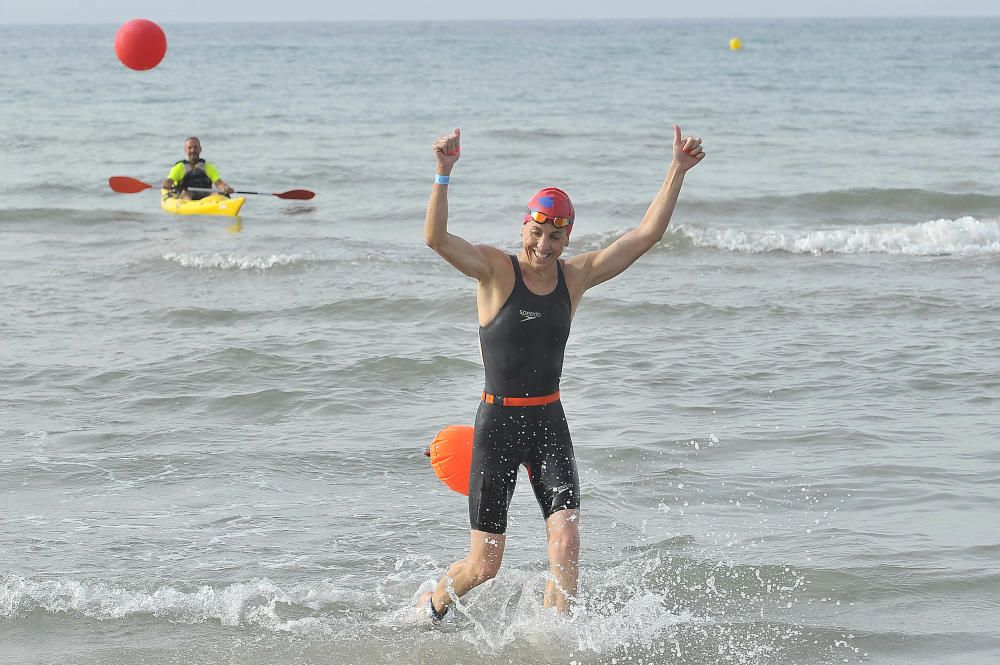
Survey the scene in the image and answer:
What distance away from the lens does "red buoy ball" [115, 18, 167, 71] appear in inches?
669

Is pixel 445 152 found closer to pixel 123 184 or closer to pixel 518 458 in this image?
pixel 518 458

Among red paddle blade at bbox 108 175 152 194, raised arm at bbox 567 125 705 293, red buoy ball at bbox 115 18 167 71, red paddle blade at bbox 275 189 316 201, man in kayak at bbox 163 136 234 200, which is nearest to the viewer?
raised arm at bbox 567 125 705 293

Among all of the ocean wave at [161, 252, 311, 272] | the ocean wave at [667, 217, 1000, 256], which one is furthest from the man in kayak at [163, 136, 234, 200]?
the ocean wave at [667, 217, 1000, 256]

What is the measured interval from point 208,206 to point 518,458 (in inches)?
557

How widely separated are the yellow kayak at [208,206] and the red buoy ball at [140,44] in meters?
2.27

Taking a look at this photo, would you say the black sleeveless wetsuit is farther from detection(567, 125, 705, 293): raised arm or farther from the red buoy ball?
the red buoy ball

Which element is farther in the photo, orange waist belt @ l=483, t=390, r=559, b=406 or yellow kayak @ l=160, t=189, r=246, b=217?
yellow kayak @ l=160, t=189, r=246, b=217

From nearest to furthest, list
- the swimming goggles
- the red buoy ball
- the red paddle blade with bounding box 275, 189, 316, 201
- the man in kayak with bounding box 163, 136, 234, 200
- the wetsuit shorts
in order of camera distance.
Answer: the swimming goggles, the wetsuit shorts, the red buoy ball, the red paddle blade with bounding box 275, 189, 316, 201, the man in kayak with bounding box 163, 136, 234, 200

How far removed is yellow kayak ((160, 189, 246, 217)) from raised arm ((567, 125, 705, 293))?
44.8 feet

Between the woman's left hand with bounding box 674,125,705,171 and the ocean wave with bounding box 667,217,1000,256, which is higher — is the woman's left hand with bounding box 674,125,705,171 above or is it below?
above

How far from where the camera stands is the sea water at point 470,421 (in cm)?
581

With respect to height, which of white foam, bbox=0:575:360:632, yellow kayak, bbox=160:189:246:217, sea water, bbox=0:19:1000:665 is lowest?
white foam, bbox=0:575:360:632

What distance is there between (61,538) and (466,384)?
12.6 feet

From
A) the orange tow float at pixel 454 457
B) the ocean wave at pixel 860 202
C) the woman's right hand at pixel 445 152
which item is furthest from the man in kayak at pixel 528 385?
the ocean wave at pixel 860 202
